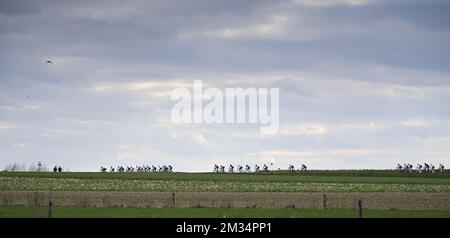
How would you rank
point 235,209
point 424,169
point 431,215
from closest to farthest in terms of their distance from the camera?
1. point 431,215
2. point 235,209
3. point 424,169

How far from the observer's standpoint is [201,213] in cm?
4425

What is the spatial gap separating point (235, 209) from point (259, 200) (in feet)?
25.2

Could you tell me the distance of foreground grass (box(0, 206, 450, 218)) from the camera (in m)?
42.1

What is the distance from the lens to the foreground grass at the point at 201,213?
42094 millimetres

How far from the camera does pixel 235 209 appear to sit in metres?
48.2

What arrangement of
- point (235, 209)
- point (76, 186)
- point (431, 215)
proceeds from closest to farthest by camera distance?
point (431, 215) < point (235, 209) < point (76, 186)

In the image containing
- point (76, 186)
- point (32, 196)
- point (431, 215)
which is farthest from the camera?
point (76, 186)
